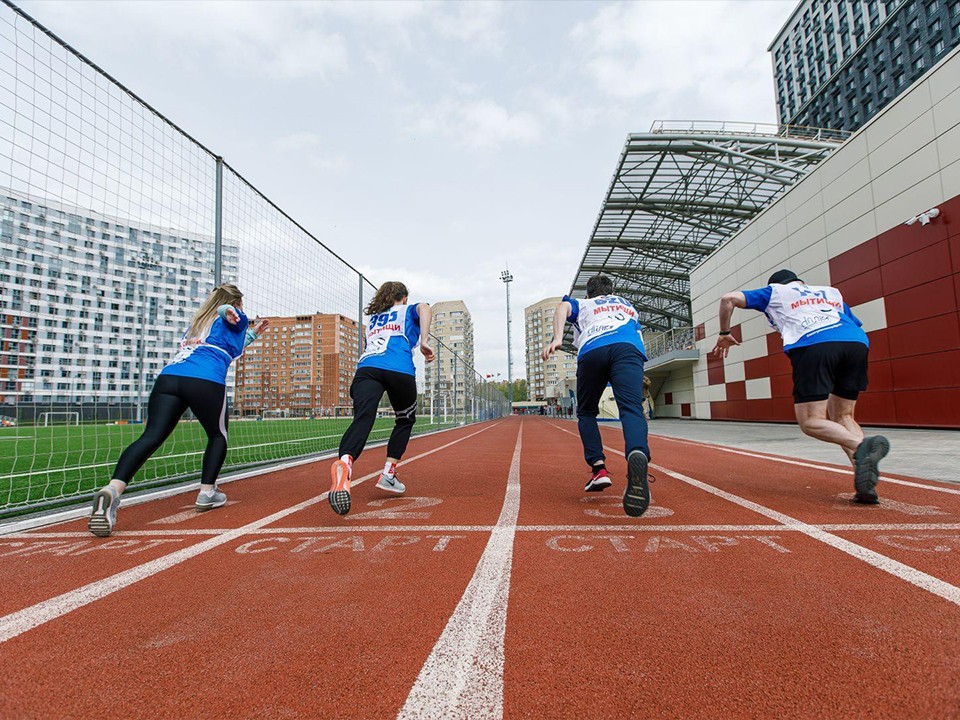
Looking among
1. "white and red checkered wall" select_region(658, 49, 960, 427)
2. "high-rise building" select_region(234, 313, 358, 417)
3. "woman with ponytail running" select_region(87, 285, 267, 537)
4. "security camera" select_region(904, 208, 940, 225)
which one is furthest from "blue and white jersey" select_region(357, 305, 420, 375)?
"security camera" select_region(904, 208, 940, 225)

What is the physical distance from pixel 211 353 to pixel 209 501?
1167 mm

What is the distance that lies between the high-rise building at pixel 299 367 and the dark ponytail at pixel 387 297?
3.80m

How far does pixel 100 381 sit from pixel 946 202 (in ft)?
53.2

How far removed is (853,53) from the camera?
168ft

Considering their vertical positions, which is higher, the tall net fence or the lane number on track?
the tall net fence

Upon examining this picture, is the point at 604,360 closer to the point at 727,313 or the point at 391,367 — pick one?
the point at 727,313

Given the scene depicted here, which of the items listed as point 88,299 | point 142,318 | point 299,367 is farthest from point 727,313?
point 299,367

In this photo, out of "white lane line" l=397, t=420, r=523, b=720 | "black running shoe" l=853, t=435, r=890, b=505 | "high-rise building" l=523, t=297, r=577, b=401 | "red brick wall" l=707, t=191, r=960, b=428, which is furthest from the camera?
"high-rise building" l=523, t=297, r=577, b=401

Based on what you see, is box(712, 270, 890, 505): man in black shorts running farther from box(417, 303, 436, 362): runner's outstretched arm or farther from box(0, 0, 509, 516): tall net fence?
box(0, 0, 509, 516): tall net fence

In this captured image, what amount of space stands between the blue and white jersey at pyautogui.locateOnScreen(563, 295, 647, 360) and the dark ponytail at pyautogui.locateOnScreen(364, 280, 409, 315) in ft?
4.91

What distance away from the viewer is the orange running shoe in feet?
10.8

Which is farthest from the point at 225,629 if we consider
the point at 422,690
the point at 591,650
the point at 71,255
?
the point at 71,255

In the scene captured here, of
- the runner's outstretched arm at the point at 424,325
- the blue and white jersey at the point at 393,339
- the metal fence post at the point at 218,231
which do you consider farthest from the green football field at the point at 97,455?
the runner's outstretched arm at the point at 424,325

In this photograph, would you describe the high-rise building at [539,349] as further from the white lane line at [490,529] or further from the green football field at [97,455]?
the white lane line at [490,529]
